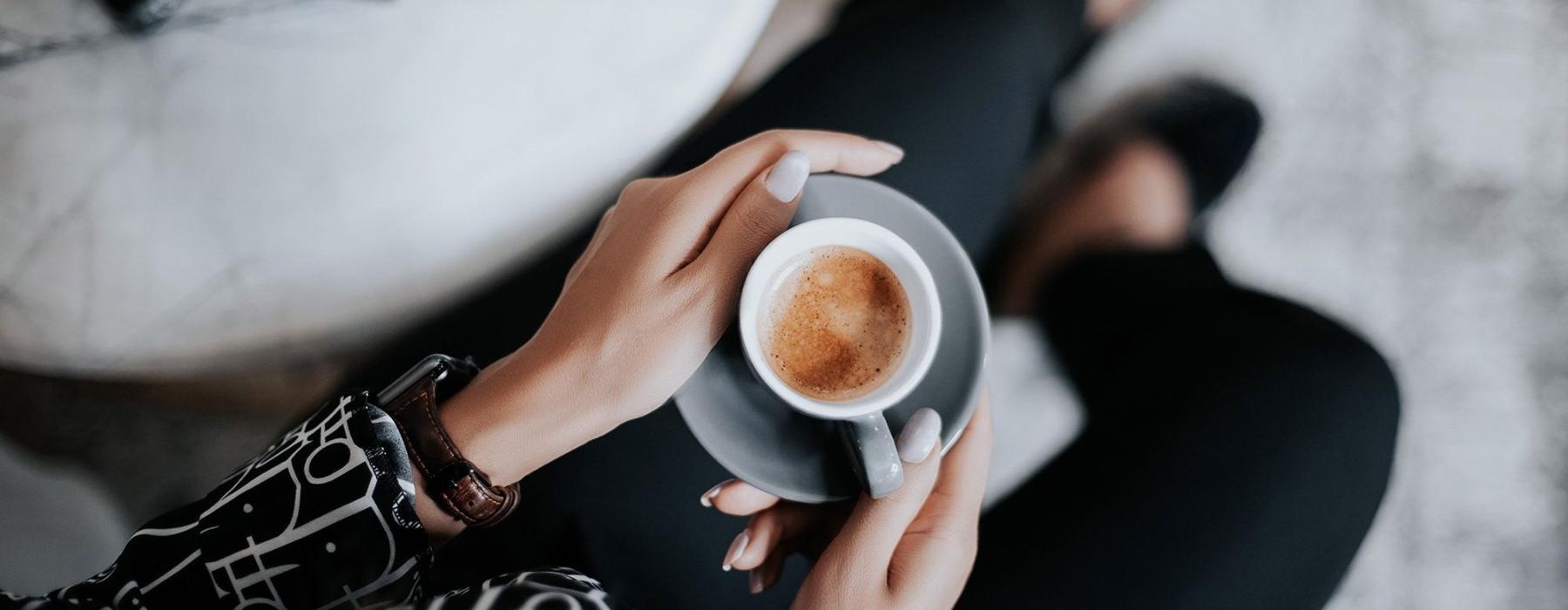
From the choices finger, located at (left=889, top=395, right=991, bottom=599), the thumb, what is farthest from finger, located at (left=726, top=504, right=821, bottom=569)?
the thumb

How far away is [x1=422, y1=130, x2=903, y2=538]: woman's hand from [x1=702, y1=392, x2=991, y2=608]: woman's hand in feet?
0.48

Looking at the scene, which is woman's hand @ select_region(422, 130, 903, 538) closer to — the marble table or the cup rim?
the cup rim

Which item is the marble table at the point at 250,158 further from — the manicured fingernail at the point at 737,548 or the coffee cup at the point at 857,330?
the manicured fingernail at the point at 737,548

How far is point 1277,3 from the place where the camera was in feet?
4.18

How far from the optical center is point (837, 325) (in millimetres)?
704

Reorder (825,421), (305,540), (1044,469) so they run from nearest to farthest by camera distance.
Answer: (305,540) → (825,421) → (1044,469)

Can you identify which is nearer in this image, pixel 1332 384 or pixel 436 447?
pixel 436 447

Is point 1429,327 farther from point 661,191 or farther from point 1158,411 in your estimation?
point 661,191

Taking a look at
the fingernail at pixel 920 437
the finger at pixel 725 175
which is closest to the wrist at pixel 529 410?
the finger at pixel 725 175

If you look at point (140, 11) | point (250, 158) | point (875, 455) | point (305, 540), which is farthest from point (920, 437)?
point (140, 11)

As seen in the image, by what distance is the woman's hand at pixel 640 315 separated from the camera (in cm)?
60

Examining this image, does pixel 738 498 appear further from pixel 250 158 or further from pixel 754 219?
pixel 250 158

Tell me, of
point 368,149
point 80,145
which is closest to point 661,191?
point 368,149

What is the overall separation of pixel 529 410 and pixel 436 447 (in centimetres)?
8
